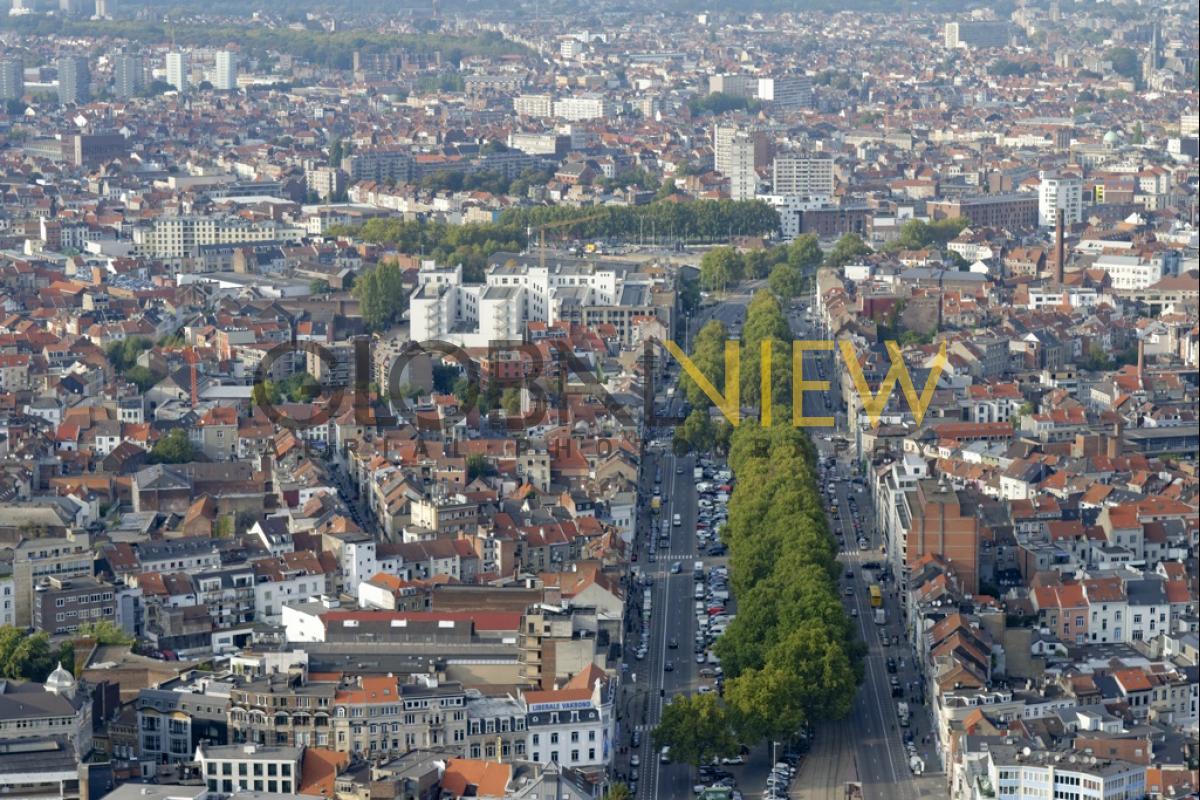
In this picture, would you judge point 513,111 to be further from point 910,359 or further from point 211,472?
point 211,472

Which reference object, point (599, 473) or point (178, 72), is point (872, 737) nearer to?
point (599, 473)

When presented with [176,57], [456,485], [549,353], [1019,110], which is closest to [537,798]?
[456,485]

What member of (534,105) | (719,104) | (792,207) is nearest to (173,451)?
(792,207)

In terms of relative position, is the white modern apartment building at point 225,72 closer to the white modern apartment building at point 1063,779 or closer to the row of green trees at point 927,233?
the row of green trees at point 927,233

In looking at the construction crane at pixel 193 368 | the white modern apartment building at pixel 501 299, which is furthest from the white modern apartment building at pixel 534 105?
the construction crane at pixel 193 368

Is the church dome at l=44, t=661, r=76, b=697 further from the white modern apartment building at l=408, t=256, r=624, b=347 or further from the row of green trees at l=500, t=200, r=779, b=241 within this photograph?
the row of green trees at l=500, t=200, r=779, b=241

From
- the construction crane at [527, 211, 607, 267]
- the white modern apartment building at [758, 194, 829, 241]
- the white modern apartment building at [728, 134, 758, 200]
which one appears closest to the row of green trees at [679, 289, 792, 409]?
the construction crane at [527, 211, 607, 267]
